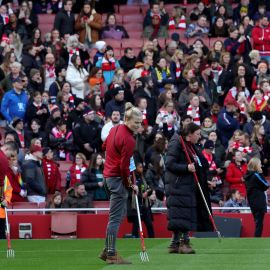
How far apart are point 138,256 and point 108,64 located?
33.1 feet

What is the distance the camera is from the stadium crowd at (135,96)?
13.8 m

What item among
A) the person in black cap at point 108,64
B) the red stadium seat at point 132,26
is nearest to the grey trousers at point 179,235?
the person in black cap at point 108,64

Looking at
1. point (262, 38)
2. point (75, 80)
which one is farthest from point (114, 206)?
point (262, 38)

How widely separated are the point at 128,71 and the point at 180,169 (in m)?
10.8

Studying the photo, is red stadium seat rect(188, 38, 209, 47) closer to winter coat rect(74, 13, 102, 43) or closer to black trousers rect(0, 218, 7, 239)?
winter coat rect(74, 13, 102, 43)

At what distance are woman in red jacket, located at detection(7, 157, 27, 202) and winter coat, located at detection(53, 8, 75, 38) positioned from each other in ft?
25.7

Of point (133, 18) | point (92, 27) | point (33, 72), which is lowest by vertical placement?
point (33, 72)

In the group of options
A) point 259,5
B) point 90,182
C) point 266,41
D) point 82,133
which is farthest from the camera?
point 259,5

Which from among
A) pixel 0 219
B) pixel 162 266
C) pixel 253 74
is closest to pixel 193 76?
pixel 253 74

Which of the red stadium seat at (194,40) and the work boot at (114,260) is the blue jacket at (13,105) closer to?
the red stadium seat at (194,40)

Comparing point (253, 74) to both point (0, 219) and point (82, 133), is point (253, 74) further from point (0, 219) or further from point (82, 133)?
point (0, 219)

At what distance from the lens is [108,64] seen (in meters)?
17.6

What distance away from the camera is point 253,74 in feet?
59.7

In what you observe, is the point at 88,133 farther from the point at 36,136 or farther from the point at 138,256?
the point at 138,256
